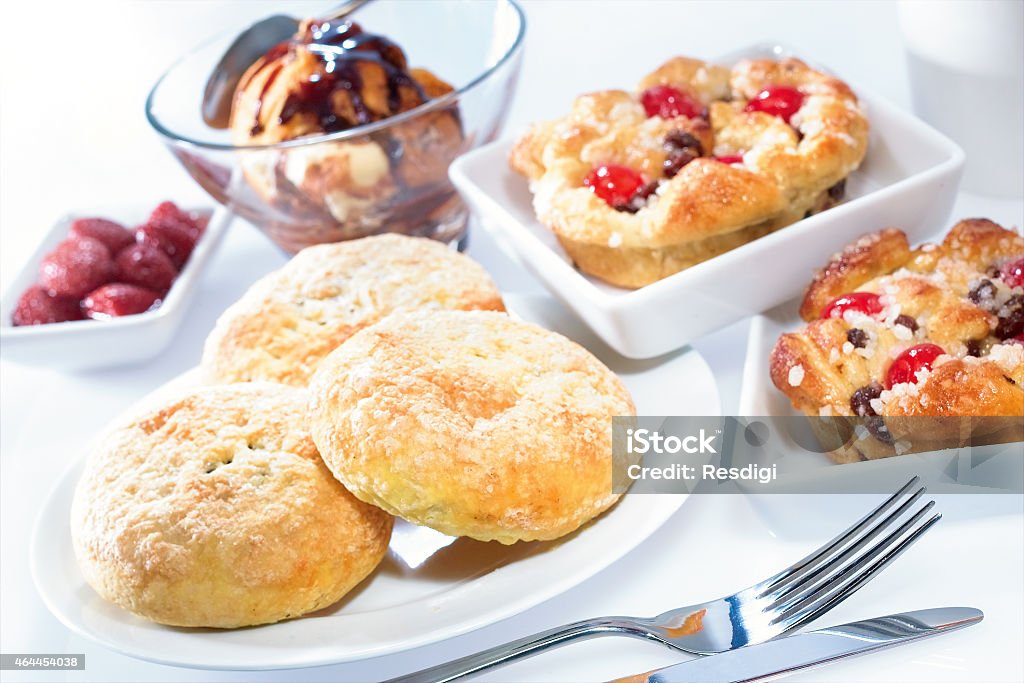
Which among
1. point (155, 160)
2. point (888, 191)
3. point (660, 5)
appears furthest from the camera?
point (660, 5)

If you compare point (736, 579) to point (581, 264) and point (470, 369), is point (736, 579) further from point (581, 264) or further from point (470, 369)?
point (581, 264)

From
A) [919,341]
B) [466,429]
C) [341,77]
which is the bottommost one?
[919,341]

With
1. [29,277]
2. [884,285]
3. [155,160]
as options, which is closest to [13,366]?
[29,277]

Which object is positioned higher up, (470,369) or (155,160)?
(470,369)

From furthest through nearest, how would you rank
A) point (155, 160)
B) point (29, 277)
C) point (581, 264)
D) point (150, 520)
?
point (155, 160) < point (29, 277) < point (581, 264) < point (150, 520)

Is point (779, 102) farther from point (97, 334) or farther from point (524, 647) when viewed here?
point (97, 334)

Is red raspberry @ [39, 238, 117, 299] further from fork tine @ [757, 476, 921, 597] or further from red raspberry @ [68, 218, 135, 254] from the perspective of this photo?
fork tine @ [757, 476, 921, 597]

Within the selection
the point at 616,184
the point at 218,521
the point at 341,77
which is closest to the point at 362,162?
the point at 341,77

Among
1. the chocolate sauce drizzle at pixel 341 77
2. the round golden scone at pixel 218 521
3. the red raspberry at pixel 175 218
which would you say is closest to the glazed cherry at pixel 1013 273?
the round golden scone at pixel 218 521
